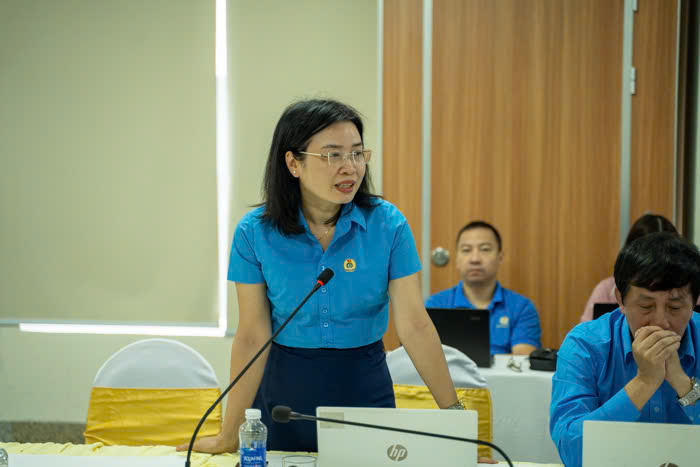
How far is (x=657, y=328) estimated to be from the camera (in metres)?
1.63

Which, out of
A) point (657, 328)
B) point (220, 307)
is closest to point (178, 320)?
point (220, 307)

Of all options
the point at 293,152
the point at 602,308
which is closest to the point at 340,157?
the point at 293,152

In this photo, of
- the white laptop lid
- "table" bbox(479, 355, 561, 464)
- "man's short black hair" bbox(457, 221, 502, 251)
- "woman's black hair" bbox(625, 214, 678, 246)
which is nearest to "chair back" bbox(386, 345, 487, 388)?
"table" bbox(479, 355, 561, 464)

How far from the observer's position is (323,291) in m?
1.94

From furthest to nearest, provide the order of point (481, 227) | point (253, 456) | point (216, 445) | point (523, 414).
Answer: point (481, 227) < point (523, 414) < point (216, 445) < point (253, 456)

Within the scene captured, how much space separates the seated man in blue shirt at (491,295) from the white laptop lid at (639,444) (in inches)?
86.9

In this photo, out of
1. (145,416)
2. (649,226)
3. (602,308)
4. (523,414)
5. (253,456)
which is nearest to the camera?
(253,456)

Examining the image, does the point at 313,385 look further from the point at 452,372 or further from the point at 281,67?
the point at 281,67

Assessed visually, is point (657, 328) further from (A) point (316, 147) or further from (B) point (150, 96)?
(B) point (150, 96)

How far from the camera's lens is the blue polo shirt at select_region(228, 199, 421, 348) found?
6.35 feet

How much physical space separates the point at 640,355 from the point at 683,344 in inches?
7.6

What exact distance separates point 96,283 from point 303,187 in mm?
3099

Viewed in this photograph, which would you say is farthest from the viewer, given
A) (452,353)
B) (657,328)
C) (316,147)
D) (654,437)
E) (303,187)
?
(452,353)

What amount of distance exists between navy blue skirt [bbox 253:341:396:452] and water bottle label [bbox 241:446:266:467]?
0.35m
